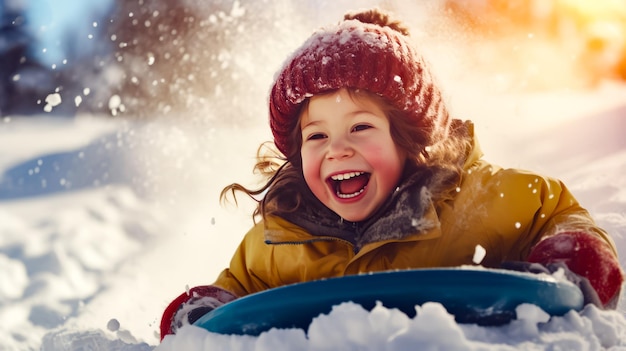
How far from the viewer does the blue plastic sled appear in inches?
51.7

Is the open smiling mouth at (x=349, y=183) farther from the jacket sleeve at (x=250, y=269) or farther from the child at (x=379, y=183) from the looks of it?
the jacket sleeve at (x=250, y=269)

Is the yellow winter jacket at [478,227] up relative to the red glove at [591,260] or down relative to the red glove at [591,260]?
up

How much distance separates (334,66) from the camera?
2090mm

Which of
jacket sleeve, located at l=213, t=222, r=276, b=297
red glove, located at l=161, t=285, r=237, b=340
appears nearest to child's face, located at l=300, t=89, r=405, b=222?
jacket sleeve, located at l=213, t=222, r=276, b=297

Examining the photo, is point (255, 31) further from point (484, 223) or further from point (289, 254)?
point (484, 223)

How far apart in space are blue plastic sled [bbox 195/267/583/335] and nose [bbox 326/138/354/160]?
76 centimetres

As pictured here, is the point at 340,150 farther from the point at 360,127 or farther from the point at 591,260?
the point at 591,260

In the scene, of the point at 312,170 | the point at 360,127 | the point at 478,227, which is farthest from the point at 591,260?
the point at 312,170

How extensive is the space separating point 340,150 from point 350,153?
4 cm

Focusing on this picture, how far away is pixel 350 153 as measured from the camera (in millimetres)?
2072

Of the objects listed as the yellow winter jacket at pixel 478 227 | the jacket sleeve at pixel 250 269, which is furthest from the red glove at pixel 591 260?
the jacket sleeve at pixel 250 269

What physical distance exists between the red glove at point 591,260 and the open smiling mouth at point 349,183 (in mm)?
670

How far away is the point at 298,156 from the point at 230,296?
0.61 metres

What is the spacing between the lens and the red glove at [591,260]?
159 centimetres
